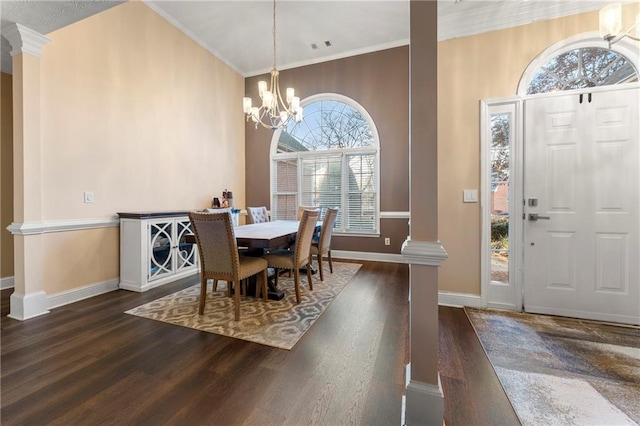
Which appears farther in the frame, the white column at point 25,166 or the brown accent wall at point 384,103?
the brown accent wall at point 384,103

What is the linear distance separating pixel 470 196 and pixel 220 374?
271cm

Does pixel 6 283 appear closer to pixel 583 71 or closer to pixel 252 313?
pixel 252 313

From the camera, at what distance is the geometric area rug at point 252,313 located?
85.7 inches

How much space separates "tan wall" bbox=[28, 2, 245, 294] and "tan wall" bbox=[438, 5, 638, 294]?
384 centimetres

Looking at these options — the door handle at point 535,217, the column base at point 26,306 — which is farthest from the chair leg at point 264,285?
the door handle at point 535,217

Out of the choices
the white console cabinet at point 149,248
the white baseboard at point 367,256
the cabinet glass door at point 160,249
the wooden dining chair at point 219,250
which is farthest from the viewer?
the white baseboard at point 367,256

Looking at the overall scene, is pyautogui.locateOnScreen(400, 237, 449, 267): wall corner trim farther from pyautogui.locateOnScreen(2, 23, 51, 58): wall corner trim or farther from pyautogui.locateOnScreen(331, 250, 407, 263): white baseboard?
pyautogui.locateOnScreen(2, 23, 51, 58): wall corner trim

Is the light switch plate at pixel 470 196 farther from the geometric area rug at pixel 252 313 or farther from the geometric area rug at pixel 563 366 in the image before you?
the geometric area rug at pixel 252 313

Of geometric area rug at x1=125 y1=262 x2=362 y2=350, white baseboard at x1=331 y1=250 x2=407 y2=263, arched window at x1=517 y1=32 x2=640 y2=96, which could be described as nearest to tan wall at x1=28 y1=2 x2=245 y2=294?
geometric area rug at x1=125 y1=262 x2=362 y2=350

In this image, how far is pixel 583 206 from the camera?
2.46m

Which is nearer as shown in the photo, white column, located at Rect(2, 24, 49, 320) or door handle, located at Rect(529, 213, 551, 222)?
white column, located at Rect(2, 24, 49, 320)

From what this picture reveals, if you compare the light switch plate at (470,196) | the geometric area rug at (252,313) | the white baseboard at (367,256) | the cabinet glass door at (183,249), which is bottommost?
the geometric area rug at (252,313)

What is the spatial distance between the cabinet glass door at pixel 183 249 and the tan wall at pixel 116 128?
54cm

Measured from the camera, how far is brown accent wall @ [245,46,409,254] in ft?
15.2
